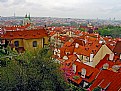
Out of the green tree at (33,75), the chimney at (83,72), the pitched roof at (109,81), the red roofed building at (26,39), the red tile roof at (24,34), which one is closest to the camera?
the green tree at (33,75)

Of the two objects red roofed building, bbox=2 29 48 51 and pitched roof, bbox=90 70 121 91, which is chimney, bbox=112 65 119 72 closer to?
pitched roof, bbox=90 70 121 91

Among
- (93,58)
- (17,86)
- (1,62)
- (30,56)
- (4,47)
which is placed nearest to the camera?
(17,86)

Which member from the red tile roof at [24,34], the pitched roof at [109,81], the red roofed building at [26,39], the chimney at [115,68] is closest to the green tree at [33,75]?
the pitched roof at [109,81]

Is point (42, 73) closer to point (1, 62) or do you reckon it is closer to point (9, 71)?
point (9, 71)

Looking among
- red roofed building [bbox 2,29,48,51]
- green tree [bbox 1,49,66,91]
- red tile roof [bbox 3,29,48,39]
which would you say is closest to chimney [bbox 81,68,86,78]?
red roofed building [bbox 2,29,48,51]

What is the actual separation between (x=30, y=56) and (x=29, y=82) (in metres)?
1.92

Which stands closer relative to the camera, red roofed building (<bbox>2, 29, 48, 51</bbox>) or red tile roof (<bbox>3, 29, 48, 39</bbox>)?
red roofed building (<bbox>2, 29, 48, 51</bbox>)

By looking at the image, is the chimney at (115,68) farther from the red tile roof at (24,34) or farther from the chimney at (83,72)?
the red tile roof at (24,34)

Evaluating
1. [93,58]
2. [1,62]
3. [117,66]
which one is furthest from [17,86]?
[93,58]

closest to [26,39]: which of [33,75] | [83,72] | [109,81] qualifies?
[83,72]

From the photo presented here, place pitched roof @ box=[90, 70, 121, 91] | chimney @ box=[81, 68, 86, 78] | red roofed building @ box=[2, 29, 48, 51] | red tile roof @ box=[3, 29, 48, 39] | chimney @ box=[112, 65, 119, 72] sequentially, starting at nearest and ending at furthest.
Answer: pitched roof @ box=[90, 70, 121, 91] → chimney @ box=[112, 65, 119, 72] → chimney @ box=[81, 68, 86, 78] → red roofed building @ box=[2, 29, 48, 51] → red tile roof @ box=[3, 29, 48, 39]

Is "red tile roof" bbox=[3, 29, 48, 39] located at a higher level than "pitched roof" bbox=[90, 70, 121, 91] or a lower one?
higher

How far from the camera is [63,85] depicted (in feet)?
55.0

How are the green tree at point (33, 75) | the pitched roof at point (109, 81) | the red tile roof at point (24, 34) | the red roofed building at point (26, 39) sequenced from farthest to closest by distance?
1. the red tile roof at point (24, 34)
2. the red roofed building at point (26, 39)
3. the pitched roof at point (109, 81)
4. the green tree at point (33, 75)
